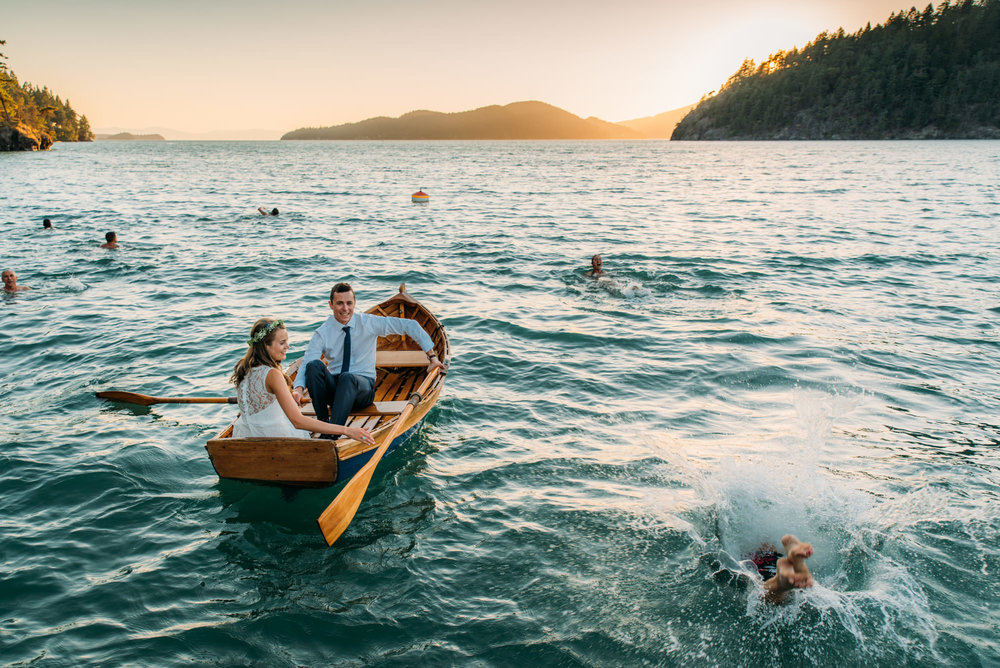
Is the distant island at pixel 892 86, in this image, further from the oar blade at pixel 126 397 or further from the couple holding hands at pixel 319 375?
the oar blade at pixel 126 397

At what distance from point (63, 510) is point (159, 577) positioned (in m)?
2.14

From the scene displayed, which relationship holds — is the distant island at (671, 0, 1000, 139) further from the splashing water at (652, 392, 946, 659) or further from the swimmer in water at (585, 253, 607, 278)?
the splashing water at (652, 392, 946, 659)

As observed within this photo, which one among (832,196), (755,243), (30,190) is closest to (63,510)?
(755,243)

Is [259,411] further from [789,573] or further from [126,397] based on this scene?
[789,573]

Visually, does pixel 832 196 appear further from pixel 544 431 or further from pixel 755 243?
pixel 544 431

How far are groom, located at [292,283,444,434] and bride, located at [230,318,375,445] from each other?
867 mm

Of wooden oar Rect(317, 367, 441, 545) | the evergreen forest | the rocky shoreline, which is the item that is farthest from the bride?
the rocky shoreline

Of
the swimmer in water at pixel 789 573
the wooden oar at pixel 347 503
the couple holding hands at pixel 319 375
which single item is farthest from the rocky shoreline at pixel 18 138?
the swimmer in water at pixel 789 573

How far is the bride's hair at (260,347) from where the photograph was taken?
604 cm

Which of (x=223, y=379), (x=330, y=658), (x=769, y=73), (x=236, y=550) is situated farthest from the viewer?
(x=769, y=73)

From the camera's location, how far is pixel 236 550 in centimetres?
626

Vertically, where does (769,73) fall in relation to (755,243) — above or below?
above

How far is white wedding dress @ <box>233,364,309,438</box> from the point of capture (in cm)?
620

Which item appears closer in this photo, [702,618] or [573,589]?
[702,618]
